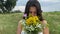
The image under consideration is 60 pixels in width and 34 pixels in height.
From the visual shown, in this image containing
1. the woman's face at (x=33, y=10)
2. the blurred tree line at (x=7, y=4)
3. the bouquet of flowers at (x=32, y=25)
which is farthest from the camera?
the blurred tree line at (x=7, y=4)

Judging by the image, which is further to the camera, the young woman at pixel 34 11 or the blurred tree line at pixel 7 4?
the blurred tree line at pixel 7 4

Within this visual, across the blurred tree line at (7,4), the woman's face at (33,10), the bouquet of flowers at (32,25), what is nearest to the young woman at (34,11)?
the woman's face at (33,10)

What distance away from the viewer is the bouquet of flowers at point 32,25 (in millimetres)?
3469

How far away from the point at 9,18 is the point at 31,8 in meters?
10.3

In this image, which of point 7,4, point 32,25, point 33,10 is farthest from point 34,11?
point 7,4

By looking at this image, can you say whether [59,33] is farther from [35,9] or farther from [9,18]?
[35,9]

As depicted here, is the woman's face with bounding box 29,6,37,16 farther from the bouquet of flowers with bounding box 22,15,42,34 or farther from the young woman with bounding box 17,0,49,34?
the bouquet of flowers with bounding box 22,15,42,34

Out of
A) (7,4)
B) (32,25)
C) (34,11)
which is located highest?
(34,11)

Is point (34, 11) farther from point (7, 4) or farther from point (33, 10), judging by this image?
point (7, 4)

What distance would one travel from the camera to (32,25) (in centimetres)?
352

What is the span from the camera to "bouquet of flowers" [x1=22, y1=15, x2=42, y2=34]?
3.47 meters

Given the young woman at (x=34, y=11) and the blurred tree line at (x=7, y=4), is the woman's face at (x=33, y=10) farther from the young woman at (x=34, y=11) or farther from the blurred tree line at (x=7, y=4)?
the blurred tree line at (x=7, y=4)

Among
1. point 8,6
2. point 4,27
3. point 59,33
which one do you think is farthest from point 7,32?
point 8,6

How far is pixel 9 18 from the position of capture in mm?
13859
